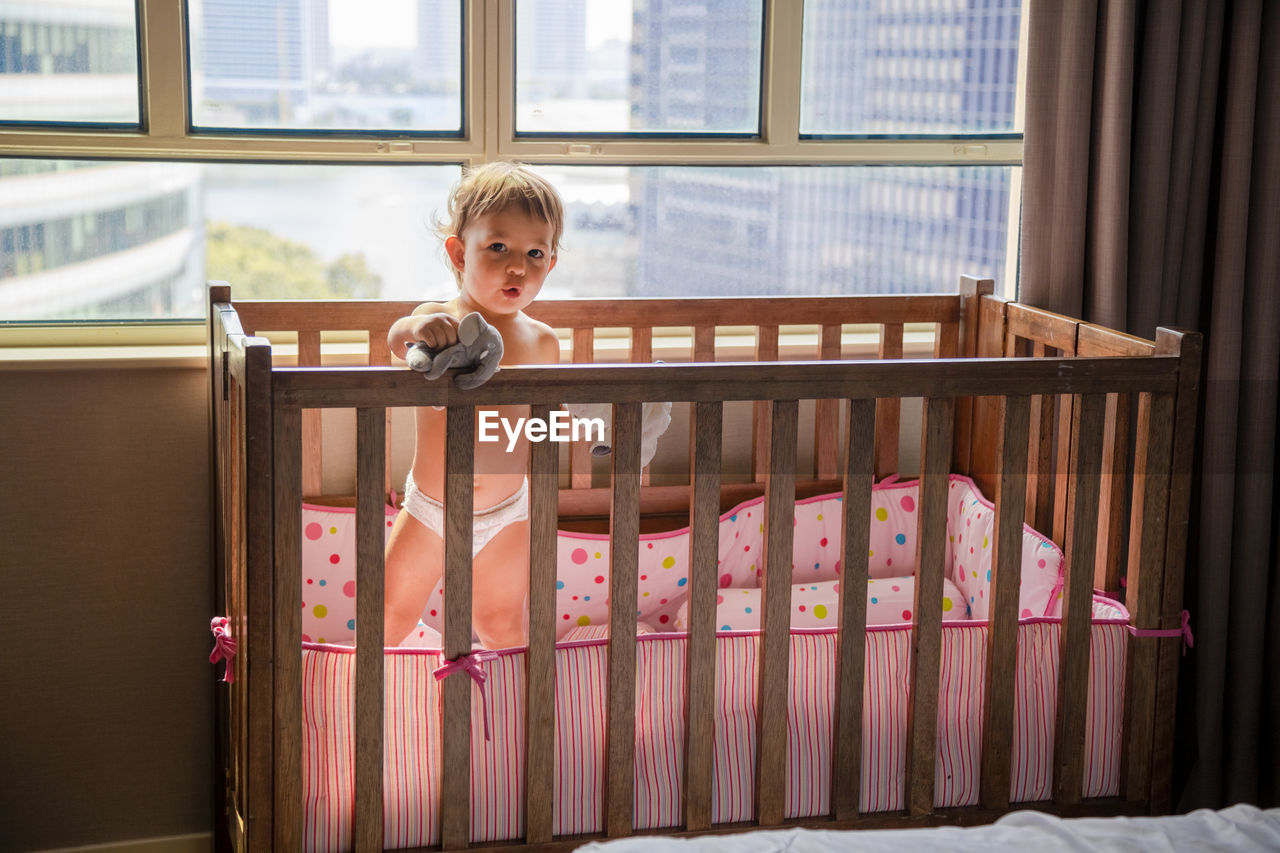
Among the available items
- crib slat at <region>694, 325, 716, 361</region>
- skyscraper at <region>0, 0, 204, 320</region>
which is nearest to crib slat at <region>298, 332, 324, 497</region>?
skyscraper at <region>0, 0, 204, 320</region>

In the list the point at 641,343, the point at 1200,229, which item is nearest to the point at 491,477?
the point at 641,343

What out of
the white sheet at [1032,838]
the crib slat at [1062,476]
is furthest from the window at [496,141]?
the white sheet at [1032,838]

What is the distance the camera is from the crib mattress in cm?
171

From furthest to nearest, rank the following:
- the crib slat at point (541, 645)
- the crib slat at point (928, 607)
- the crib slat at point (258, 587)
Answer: the crib slat at point (928, 607), the crib slat at point (541, 645), the crib slat at point (258, 587)

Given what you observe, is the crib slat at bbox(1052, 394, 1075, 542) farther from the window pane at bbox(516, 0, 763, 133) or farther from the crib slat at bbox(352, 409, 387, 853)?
the crib slat at bbox(352, 409, 387, 853)

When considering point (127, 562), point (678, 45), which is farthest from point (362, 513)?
point (678, 45)

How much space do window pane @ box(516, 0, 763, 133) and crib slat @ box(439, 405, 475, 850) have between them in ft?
3.18

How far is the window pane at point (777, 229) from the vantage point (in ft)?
8.16

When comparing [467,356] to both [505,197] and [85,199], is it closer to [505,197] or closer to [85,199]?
[505,197]

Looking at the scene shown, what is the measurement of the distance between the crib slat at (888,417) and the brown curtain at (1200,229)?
0.83 ft

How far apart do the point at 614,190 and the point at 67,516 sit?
3.76ft

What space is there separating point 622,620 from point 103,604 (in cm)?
102

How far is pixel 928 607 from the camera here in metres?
1.82

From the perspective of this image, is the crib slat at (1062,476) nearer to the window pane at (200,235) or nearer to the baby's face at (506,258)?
the baby's face at (506,258)
